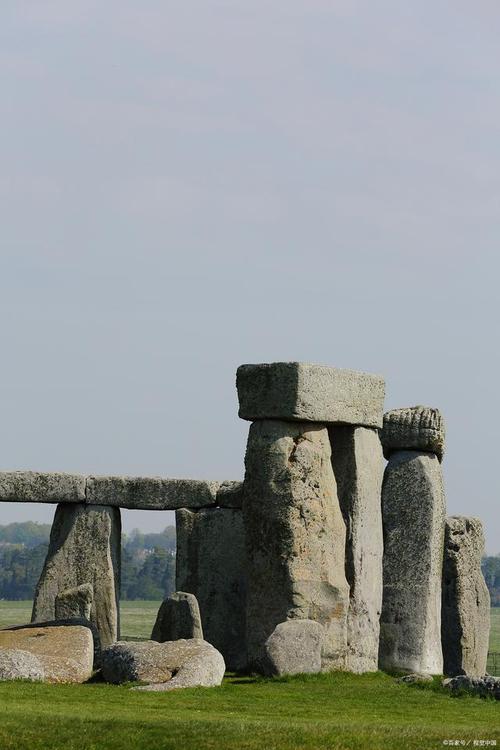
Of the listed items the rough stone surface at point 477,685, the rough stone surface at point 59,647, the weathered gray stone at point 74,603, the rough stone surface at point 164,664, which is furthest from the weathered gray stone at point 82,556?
the rough stone surface at point 477,685

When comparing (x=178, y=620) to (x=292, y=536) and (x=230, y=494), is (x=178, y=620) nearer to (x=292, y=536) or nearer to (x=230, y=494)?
(x=292, y=536)

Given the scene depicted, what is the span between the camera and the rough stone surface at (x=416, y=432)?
25797 mm

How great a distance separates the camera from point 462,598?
1065 inches

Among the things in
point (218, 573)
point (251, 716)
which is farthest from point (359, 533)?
point (251, 716)

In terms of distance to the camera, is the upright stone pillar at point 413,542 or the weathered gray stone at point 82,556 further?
the weathered gray stone at point 82,556

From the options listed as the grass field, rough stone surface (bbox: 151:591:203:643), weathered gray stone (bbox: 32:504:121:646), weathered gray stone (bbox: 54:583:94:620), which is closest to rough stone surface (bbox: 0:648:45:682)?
the grass field

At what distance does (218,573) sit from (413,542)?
3.46 metres

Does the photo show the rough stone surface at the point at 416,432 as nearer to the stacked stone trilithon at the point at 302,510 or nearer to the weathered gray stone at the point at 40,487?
the stacked stone trilithon at the point at 302,510

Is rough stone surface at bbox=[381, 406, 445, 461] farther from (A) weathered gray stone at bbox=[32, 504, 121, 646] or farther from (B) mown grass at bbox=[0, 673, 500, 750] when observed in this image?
(A) weathered gray stone at bbox=[32, 504, 121, 646]

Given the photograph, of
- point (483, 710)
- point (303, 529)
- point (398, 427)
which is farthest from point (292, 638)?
point (398, 427)

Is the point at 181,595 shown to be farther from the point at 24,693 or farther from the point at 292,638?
the point at 24,693

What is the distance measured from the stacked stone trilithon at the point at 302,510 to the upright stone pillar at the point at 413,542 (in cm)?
168

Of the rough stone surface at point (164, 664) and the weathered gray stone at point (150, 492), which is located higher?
the weathered gray stone at point (150, 492)

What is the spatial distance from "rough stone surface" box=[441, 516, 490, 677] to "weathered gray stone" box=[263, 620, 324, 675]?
5.22 m
